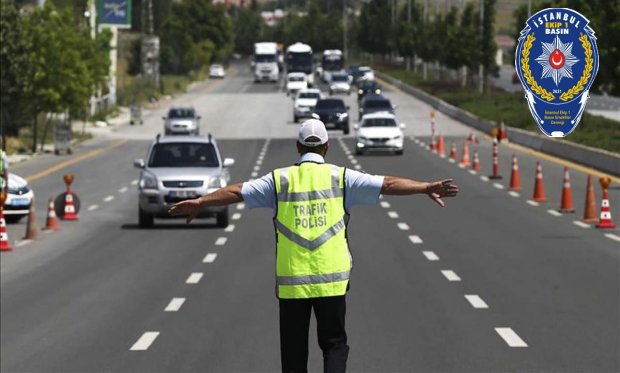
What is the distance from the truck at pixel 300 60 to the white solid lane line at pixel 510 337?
104m

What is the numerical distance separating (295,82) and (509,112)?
3907 centimetres

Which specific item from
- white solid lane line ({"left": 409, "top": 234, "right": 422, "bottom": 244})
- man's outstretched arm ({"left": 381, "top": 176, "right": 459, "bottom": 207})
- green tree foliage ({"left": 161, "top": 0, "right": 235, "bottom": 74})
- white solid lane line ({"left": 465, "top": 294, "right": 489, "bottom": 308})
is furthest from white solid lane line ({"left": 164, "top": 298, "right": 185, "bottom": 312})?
green tree foliage ({"left": 161, "top": 0, "right": 235, "bottom": 74})

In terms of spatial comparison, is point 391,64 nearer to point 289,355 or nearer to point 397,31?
point 397,31

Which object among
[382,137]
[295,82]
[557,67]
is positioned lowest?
[295,82]

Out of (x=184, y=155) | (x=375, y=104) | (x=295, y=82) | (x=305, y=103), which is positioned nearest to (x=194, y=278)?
(x=184, y=155)

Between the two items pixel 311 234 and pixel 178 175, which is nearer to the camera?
pixel 311 234

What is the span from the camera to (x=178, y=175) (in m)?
30.2

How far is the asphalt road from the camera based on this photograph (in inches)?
601

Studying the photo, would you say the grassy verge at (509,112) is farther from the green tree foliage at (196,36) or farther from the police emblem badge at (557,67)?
the police emblem badge at (557,67)

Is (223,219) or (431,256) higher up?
(431,256)

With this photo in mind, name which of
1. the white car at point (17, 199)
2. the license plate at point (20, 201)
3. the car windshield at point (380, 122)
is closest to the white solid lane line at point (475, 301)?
the white car at point (17, 199)

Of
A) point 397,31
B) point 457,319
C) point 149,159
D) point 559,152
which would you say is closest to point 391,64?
point 397,31

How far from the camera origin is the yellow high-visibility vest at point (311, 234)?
7586 millimetres

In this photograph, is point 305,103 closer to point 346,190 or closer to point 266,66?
point 266,66
